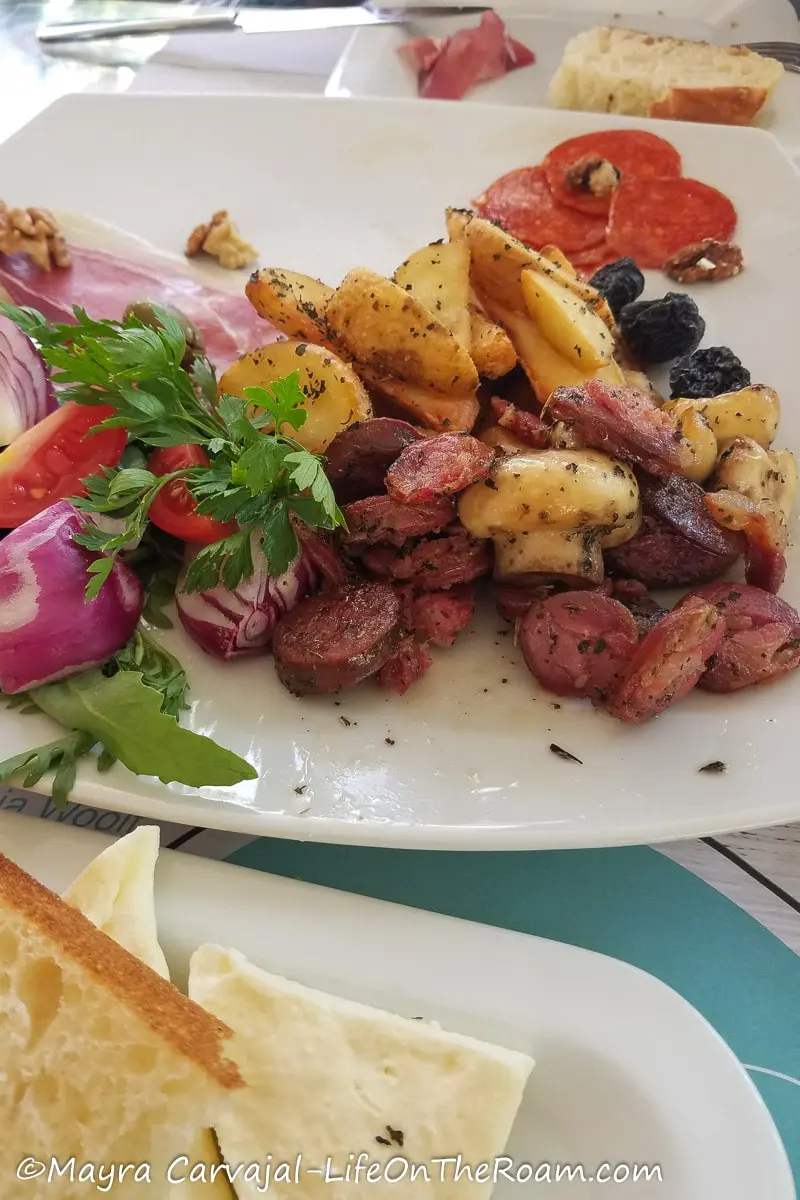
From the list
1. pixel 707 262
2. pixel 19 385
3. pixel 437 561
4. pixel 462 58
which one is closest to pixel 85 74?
pixel 462 58

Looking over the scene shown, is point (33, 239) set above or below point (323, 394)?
above

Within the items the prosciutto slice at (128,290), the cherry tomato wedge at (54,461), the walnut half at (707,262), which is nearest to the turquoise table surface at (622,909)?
the cherry tomato wedge at (54,461)

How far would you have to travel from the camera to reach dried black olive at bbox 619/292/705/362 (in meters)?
1.59

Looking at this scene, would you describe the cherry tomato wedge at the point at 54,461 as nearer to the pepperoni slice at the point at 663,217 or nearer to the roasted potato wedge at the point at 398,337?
the roasted potato wedge at the point at 398,337

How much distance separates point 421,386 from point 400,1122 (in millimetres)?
992

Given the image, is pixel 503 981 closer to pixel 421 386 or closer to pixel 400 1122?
pixel 400 1122

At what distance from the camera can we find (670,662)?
107 centimetres

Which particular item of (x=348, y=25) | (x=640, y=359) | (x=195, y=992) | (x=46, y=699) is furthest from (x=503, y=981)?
(x=348, y=25)

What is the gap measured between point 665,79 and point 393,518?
89.4 inches

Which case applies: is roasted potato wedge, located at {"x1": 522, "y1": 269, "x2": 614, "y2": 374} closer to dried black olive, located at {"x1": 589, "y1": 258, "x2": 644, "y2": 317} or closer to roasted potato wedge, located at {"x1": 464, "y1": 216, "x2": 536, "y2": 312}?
roasted potato wedge, located at {"x1": 464, "y1": 216, "x2": 536, "y2": 312}

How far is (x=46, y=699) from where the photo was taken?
113 cm

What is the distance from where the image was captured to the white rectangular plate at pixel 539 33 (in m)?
3.07

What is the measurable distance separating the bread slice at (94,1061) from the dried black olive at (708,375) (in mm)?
1261

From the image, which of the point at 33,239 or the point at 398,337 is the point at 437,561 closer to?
the point at 398,337
